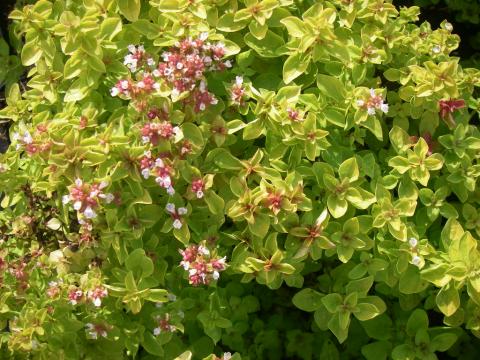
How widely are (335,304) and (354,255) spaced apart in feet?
0.73

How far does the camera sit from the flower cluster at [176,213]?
78.9 inches

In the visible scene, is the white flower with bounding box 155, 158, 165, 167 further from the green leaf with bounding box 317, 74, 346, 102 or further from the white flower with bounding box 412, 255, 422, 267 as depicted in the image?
the white flower with bounding box 412, 255, 422, 267

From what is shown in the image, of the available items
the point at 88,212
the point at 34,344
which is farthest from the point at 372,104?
the point at 34,344

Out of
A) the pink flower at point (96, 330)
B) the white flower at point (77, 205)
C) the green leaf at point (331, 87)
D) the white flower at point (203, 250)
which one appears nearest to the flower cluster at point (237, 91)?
the green leaf at point (331, 87)

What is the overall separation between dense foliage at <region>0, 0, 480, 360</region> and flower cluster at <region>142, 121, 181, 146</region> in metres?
0.01

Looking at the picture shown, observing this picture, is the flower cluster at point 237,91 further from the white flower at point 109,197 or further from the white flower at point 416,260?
the white flower at point 416,260

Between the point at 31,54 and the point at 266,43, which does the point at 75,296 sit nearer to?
the point at 31,54

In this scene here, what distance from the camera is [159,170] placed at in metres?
1.90

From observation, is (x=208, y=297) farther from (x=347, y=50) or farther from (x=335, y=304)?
(x=347, y=50)

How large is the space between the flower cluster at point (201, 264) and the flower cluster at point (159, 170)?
0.62 ft

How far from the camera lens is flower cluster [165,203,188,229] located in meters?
2.00

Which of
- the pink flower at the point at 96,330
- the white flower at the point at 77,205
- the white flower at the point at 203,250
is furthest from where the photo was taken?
the pink flower at the point at 96,330

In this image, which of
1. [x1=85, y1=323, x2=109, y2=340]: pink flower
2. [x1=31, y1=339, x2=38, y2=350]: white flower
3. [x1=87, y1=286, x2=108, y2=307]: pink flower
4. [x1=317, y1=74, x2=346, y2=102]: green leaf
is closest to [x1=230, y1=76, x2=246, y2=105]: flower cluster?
[x1=317, y1=74, x2=346, y2=102]: green leaf

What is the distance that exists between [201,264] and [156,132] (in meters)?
0.39
